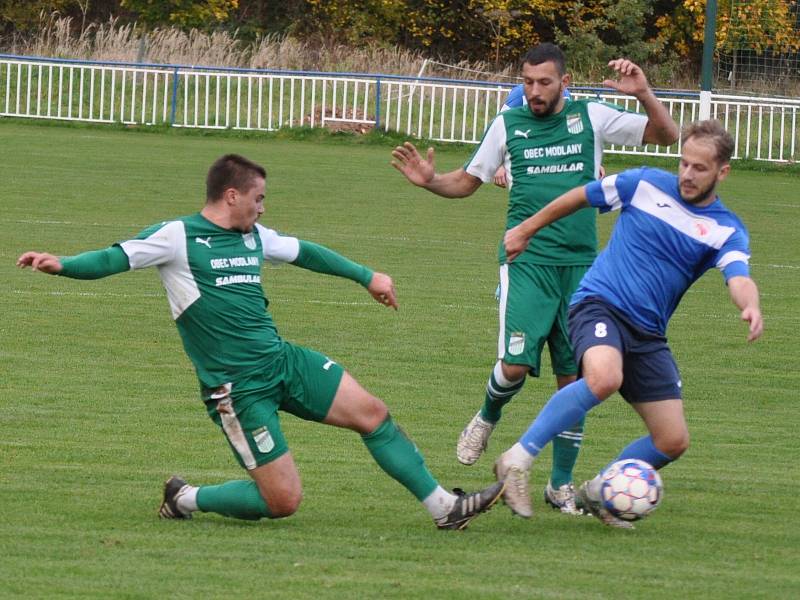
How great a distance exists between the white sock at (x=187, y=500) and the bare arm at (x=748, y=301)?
7.94 feet

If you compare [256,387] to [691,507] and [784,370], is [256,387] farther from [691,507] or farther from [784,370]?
[784,370]

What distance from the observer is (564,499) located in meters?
7.07

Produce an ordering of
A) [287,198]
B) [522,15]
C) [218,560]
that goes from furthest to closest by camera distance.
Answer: [522,15] < [287,198] < [218,560]

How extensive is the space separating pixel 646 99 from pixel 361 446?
248 centimetres

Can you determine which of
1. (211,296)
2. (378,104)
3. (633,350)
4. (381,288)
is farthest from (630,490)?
(378,104)

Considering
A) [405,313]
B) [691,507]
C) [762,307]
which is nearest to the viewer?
[691,507]

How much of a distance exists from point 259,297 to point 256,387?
1.41 ft

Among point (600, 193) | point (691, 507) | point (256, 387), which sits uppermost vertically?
point (600, 193)

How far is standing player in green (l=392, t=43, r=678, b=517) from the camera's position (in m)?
7.43

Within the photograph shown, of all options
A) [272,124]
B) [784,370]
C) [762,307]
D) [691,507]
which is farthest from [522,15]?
[691,507]

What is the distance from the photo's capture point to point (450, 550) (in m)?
5.98

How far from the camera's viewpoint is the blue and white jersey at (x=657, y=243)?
640cm

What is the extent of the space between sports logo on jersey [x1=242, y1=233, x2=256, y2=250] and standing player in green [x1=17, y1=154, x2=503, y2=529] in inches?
0.5

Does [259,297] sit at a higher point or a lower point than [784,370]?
higher
